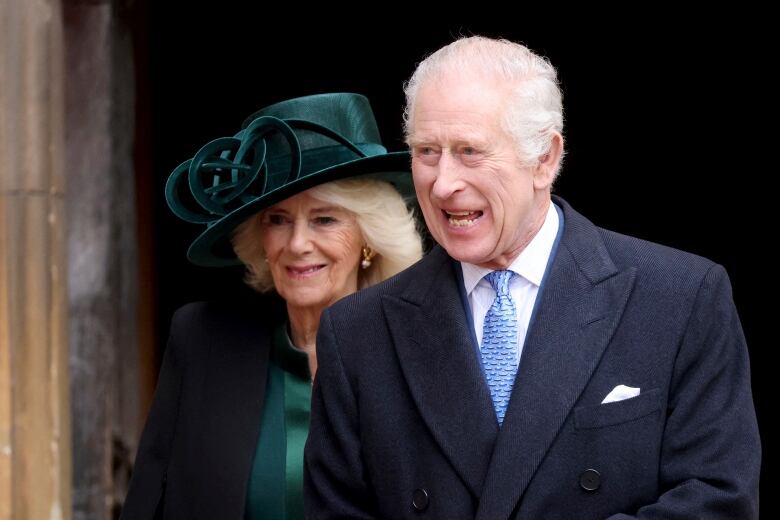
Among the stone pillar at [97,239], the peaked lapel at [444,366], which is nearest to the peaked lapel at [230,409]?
the peaked lapel at [444,366]

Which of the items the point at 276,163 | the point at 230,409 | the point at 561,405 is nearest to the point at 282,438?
the point at 230,409

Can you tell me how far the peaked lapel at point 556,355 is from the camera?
231 centimetres

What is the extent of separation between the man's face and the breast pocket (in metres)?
0.35

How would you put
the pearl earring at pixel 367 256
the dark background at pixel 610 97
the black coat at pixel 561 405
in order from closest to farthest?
1. the black coat at pixel 561 405
2. the pearl earring at pixel 367 256
3. the dark background at pixel 610 97

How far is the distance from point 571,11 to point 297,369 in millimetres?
3036

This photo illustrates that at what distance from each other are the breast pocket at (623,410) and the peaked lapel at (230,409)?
110cm

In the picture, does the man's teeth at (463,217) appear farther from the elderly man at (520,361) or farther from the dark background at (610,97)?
the dark background at (610,97)

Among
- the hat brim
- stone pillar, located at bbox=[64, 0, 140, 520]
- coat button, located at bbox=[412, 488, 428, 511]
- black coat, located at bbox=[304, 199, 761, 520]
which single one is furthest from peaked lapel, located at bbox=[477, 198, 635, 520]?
stone pillar, located at bbox=[64, 0, 140, 520]

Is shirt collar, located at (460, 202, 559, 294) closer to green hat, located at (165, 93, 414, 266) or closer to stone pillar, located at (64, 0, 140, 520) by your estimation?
green hat, located at (165, 93, 414, 266)

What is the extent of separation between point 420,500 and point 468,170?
Answer: 1.97 ft

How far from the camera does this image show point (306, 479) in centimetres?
258

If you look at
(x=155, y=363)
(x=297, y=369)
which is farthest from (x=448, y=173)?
(x=155, y=363)

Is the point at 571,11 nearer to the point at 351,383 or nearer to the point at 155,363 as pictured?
the point at 155,363

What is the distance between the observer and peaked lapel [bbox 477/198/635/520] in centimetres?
231
